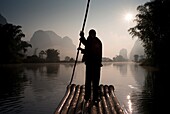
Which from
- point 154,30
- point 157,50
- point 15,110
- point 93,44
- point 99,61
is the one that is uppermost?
point 154,30

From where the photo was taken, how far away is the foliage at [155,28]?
5019cm

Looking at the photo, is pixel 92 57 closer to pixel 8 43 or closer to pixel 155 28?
pixel 155 28

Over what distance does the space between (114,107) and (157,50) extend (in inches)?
1827

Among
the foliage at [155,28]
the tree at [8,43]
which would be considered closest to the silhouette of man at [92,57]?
the foliage at [155,28]

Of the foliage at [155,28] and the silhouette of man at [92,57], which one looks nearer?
the silhouette of man at [92,57]

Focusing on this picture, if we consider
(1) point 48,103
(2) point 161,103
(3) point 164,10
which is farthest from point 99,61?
(3) point 164,10

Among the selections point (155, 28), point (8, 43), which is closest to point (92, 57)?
point (155, 28)

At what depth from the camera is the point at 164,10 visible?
164ft

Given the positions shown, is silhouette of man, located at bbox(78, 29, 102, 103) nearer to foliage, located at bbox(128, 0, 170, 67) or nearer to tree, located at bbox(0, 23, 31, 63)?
foliage, located at bbox(128, 0, 170, 67)

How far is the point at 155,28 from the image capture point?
53.5 metres

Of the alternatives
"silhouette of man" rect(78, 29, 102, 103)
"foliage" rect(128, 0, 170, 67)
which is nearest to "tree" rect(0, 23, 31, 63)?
"foliage" rect(128, 0, 170, 67)

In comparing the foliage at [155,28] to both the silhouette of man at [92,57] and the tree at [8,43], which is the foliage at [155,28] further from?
the tree at [8,43]

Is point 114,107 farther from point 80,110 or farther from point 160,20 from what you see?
point 160,20

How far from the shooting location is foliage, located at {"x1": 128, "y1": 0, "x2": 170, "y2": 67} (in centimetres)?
5019
